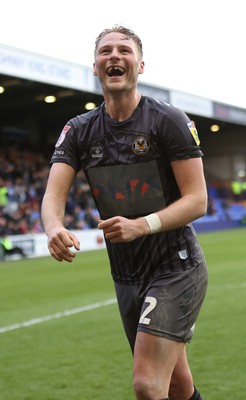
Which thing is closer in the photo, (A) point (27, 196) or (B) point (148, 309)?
(B) point (148, 309)

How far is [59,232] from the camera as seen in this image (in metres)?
3.37

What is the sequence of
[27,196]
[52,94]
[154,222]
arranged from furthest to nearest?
1. [52,94]
2. [27,196]
3. [154,222]

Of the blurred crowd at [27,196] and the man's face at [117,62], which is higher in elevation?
the blurred crowd at [27,196]

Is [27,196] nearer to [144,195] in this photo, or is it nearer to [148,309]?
[144,195]

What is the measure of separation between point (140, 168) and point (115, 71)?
543mm

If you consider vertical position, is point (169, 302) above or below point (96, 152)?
below

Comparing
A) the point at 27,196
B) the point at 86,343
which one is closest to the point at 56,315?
the point at 86,343

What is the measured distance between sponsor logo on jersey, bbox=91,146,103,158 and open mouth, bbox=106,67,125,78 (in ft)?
1.42

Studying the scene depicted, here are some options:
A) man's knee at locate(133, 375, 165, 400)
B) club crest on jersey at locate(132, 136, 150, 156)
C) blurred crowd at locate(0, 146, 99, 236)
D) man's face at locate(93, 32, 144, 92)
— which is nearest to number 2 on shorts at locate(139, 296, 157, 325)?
man's knee at locate(133, 375, 165, 400)

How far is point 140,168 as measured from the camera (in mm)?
3742

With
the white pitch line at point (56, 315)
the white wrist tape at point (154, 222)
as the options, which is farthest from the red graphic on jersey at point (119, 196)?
the white pitch line at point (56, 315)

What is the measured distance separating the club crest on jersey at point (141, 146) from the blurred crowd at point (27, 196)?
18.6 meters

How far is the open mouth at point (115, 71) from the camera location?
363 cm

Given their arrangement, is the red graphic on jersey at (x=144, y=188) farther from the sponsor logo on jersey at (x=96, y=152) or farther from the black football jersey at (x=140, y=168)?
the sponsor logo on jersey at (x=96, y=152)
